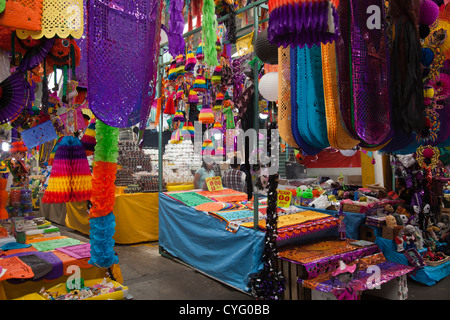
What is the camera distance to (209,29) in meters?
2.43

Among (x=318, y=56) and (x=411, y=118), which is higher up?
(x=318, y=56)

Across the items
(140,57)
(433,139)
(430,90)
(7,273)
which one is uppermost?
(140,57)

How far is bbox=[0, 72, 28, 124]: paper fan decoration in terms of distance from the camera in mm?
1503

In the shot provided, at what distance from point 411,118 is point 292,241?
190 cm

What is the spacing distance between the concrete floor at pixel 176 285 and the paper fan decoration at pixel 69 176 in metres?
1.78

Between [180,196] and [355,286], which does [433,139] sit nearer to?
[355,286]

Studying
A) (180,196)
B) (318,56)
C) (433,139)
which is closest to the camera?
(318,56)

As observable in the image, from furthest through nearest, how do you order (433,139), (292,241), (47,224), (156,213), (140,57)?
(156,213), (47,224), (292,241), (433,139), (140,57)

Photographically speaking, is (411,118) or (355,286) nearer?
(411,118)

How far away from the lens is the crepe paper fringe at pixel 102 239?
1.83 meters

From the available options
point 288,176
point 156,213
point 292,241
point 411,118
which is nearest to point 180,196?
point 156,213

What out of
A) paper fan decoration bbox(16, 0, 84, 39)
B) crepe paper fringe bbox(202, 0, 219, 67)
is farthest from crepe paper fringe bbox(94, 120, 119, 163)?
crepe paper fringe bbox(202, 0, 219, 67)

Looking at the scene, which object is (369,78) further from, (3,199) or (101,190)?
(3,199)

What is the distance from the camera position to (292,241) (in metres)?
3.04
